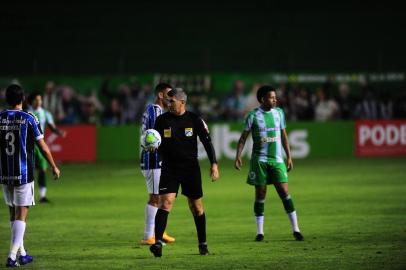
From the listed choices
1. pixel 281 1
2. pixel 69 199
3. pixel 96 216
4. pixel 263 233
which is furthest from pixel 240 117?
pixel 263 233

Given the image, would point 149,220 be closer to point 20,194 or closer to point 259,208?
point 259,208

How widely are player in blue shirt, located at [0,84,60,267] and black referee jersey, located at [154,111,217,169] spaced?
151 cm

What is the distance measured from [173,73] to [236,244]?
22182mm

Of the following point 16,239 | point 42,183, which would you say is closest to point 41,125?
point 42,183

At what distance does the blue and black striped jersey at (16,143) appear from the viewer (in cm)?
1103

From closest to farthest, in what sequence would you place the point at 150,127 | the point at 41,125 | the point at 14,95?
the point at 14,95, the point at 150,127, the point at 41,125

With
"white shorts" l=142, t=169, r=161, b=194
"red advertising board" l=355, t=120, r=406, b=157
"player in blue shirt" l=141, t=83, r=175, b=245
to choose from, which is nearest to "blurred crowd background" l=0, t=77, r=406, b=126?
"red advertising board" l=355, t=120, r=406, b=157

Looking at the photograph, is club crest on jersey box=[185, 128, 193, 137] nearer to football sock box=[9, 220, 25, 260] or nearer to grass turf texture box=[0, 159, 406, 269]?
grass turf texture box=[0, 159, 406, 269]

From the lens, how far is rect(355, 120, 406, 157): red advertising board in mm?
32062

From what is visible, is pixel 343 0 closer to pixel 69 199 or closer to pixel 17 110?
pixel 69 199

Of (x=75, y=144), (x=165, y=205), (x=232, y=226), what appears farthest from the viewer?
(x=75, y=144)

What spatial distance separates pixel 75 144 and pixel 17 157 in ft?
64.5

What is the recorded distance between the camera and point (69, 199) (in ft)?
66.2

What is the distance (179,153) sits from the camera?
11.6 m
